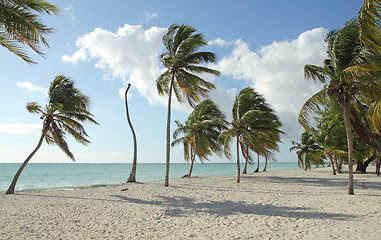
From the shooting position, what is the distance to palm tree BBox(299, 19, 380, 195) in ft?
25.9

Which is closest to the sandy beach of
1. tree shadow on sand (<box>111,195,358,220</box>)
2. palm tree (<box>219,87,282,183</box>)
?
tree shadow on sand (<box>111,195,358,220</box>)

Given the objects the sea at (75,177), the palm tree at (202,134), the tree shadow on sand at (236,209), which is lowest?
the sea at (75,177)

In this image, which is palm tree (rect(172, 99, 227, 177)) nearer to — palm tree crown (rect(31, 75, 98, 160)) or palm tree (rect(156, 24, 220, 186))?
palm tree (rect(156, 24, 220, 186))

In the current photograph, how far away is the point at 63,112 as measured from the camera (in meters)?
12.3

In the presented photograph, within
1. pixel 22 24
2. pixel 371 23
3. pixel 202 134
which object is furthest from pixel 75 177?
pixel 371 23

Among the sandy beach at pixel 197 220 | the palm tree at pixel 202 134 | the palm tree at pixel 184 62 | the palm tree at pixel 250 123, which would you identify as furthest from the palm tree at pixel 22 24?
the palm tree at pixel 202 134

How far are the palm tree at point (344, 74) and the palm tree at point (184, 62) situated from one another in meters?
5.73

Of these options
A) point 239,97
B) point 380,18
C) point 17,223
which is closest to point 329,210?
point 380,18

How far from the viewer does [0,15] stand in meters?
5.07

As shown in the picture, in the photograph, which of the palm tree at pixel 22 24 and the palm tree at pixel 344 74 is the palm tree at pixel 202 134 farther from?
the palm tree at pixel 22 24

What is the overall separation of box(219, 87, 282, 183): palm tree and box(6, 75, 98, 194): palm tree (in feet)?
28.5

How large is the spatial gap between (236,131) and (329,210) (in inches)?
331

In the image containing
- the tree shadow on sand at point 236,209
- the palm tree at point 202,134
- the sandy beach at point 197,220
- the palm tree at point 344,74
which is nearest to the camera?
the sandy beach at point 197,220

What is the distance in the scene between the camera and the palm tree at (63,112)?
11.9m
